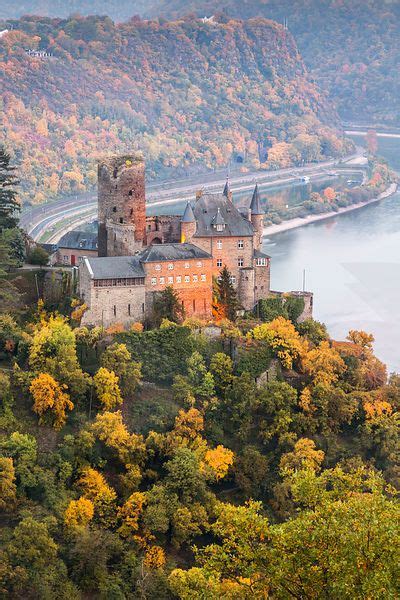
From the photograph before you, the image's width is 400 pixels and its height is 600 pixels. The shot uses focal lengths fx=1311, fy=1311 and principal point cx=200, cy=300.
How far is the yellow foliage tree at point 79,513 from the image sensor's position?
105ft

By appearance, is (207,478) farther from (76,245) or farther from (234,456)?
(76,245)

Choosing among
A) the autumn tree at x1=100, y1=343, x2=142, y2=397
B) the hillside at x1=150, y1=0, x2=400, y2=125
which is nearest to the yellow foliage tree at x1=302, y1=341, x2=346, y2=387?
the autumn tree at x1=100, y1=343, x2=142, y2=397

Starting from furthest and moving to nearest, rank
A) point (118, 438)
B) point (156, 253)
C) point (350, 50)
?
point (350, 50)
point (156, 253)
point (118, 438)

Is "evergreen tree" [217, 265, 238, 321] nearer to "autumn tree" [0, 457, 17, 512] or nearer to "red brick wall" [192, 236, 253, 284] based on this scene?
"red brick wall" [192, 236, 253, 284]

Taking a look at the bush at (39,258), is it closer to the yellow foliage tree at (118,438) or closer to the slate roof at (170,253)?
the slate roof at (170,253)

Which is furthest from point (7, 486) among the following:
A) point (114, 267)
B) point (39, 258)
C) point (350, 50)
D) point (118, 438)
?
point (350, 50)

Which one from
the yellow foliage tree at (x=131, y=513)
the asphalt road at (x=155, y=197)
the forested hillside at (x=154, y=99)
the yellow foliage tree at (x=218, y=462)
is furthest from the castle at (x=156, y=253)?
the forested hillside at (x=154, y=99)

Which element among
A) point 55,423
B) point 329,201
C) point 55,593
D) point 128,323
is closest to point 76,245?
point 128,323

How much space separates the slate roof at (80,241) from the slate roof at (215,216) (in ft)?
11.6

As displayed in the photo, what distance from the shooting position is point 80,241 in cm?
4338

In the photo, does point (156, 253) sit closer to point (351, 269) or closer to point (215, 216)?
point (215, 216)

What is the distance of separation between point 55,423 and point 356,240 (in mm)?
55238

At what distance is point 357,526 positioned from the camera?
1948 cm

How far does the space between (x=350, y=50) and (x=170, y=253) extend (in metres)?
159
